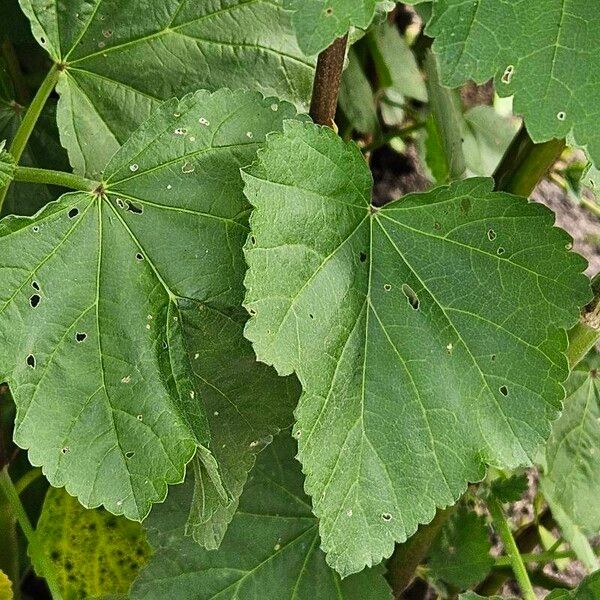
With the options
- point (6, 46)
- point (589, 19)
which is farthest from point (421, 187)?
point (589, 19)

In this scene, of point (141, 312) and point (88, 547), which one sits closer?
point (141, 312)

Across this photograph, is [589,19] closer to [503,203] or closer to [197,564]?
[503,203]

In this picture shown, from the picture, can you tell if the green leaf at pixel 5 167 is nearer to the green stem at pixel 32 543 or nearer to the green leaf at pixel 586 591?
the green stem at pixel 32 543

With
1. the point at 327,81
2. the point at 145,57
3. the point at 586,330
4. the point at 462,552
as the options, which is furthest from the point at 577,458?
the point at 145,57

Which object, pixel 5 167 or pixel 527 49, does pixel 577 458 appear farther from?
pixel 5 167

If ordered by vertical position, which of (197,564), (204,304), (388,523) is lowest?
(197,564)

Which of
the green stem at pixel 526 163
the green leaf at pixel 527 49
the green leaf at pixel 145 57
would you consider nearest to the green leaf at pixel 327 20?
the green leaf at pixel 527 49
